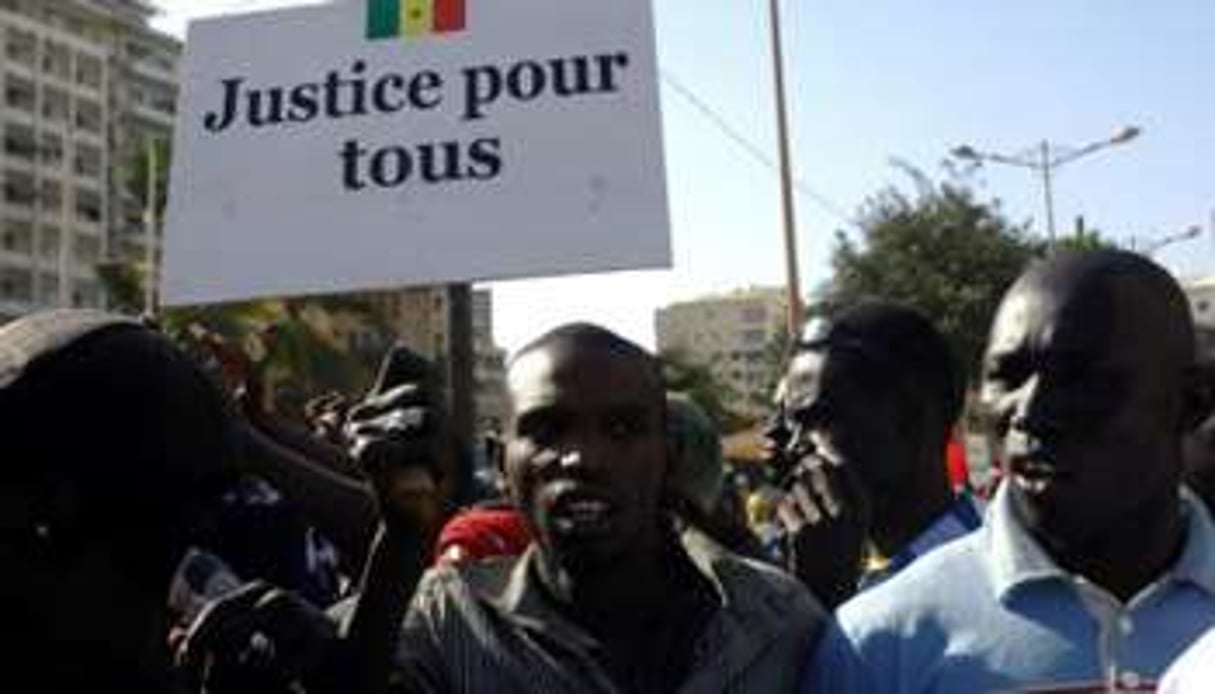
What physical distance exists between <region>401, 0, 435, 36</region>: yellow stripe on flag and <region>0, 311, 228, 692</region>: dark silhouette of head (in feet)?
9.39

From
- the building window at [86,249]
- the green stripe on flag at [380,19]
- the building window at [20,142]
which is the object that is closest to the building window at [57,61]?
the building window at [20,142]

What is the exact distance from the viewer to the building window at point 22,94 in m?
78.2

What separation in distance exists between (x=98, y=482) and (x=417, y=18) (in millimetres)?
3010

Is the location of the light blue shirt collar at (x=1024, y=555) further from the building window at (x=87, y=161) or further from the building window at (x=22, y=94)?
the building window at (x=87, y=161)

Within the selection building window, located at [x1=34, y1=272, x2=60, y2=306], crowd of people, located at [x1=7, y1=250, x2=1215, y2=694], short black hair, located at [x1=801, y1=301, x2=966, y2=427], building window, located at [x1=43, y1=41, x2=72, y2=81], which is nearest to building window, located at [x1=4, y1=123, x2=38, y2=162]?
building window, located at [x1=43, y1=41, x2=72, y2=81]

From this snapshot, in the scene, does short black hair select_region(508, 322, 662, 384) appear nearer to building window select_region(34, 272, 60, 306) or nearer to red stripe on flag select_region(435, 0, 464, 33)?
red stripe on flag select_region(435, 0, 464, 33)

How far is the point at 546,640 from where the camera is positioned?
2.11 meters

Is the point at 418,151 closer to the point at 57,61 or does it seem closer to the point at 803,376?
the point at 803,376

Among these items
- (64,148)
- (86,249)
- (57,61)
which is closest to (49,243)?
(86,249)

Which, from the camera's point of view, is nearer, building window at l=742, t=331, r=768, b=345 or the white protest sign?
the white protest sign

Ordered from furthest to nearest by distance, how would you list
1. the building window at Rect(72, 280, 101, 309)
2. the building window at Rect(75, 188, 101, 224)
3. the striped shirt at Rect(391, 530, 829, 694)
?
the building window at Rect(75, 188, 101, 224) → the building window at Rect(72, 280, 101, 309) → the striped shirt at Rect(391, 530, 829, 694)

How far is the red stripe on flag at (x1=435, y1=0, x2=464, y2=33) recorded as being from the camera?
424 centimetres

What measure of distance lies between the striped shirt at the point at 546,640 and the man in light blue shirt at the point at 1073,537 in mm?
83

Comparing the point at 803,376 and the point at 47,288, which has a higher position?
the point at 47,288
